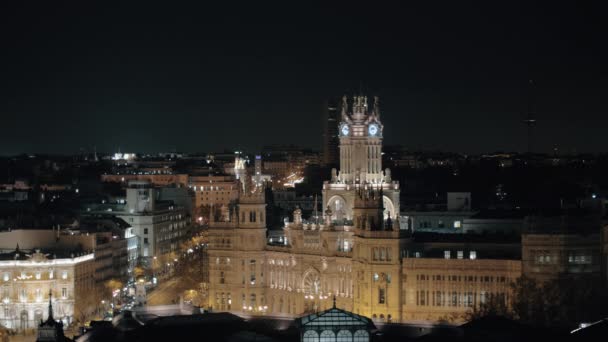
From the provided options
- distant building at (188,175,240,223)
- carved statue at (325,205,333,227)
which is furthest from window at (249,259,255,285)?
distant building at (188,175,240,223)

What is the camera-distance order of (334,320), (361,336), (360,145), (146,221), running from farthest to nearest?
1. (146,221)
2. (360,145)
3. (361,336)
4. (334,320)

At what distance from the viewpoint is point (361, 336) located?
59.6 m

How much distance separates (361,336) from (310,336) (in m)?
2.49

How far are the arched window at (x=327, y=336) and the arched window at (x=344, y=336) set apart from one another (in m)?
0.24

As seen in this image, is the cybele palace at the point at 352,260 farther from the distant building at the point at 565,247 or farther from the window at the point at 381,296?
the distant building at the point at 565,247

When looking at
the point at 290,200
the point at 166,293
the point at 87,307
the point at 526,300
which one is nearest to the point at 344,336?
the point at 526,300

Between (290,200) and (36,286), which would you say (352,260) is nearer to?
(36,286)

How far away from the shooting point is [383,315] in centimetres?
8800

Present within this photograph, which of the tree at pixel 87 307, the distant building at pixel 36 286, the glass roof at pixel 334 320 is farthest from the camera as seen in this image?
the tree at pixel 87 307

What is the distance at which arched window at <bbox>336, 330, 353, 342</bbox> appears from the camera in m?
59.0

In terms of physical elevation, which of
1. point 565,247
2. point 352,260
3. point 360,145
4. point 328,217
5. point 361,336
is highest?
point 360,145

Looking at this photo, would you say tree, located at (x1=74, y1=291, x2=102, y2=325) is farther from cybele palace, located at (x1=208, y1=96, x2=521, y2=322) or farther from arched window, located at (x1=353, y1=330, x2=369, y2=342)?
arched window, located at (x1=353, y1=330, x2=369, y2=342)

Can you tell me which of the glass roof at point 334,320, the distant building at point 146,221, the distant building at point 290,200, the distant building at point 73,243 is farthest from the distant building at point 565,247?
the distant building at point 290,200

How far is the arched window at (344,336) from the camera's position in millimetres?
58969
